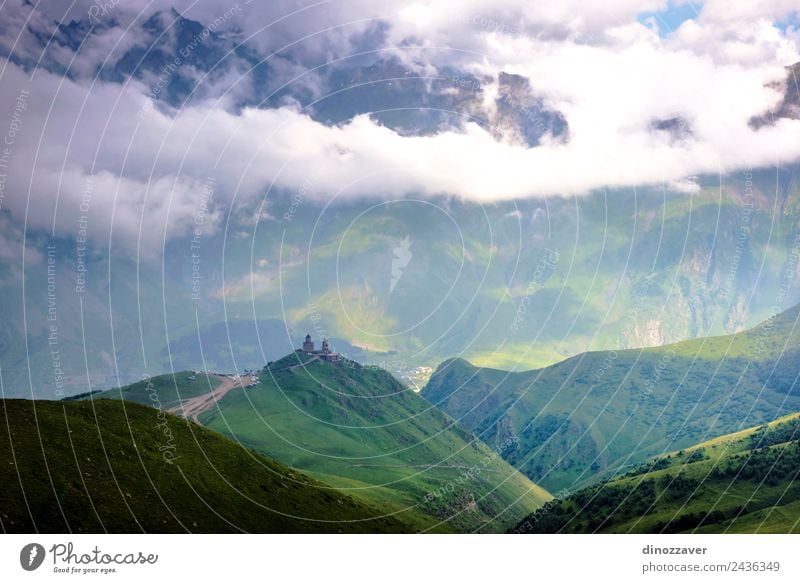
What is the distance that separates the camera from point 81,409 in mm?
161750

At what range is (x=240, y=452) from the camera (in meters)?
189

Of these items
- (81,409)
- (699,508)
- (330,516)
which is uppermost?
(81,409)

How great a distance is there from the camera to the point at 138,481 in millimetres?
141250

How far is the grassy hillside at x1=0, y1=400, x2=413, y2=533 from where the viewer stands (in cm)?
12188

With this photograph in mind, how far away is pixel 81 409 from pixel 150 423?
1853 centimetres

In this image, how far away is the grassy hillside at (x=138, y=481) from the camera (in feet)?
400
